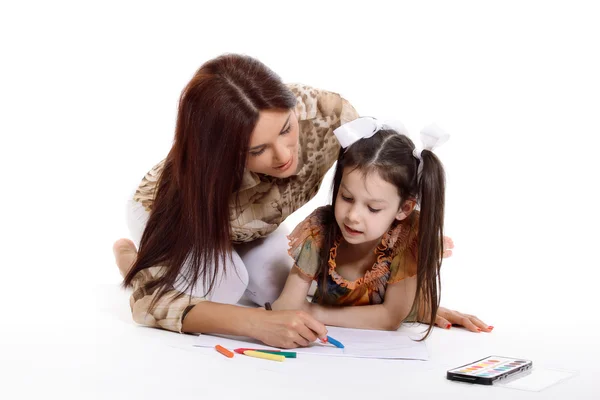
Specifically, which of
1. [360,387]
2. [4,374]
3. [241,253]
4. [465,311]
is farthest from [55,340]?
[465,311]

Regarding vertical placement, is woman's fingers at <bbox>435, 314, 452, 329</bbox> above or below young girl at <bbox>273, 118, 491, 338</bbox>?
below

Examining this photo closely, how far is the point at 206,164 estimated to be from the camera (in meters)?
2.31

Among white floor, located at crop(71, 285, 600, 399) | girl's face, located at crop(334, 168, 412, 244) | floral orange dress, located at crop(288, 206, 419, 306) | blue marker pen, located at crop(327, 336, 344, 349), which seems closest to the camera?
white floor, located at crop(71, 285, 600, 399)

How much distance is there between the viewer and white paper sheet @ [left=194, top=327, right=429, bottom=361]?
7.41 ft

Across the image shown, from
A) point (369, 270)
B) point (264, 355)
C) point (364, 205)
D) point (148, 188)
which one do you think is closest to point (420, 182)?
point (364, 205)

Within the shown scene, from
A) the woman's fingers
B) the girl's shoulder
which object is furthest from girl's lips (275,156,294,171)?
the woman's fingers

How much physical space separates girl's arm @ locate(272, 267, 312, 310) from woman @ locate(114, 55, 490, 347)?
0.64 feet

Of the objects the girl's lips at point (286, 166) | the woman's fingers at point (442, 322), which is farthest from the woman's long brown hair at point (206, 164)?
the woman's fingers at point (442, 322)

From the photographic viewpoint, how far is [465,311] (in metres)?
2.95

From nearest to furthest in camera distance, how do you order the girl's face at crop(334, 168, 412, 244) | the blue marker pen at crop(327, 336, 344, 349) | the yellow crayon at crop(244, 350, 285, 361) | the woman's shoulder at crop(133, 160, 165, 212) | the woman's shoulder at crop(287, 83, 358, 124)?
the yellow crayon at crop(244, 350, 285, 361), the blue marker pen at crop(327, 336, 344, 349), the girl's face at crop(334, 168, 412, 244), the woman's shoulder at crop(287, 83, 358, 124), the woman's shoulder at crop(133, 160, 165, 212)

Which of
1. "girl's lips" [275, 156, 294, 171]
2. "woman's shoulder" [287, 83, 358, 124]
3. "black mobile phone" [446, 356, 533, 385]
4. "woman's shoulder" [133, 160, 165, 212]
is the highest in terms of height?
"woman's shoulder" [287, 83, 358, 124]

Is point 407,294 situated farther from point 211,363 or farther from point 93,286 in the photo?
point 93,286

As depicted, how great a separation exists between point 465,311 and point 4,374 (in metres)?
1.54

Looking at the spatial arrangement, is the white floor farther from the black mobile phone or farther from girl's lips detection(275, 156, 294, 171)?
girl's lips detection(275, 156, 294, 171)
